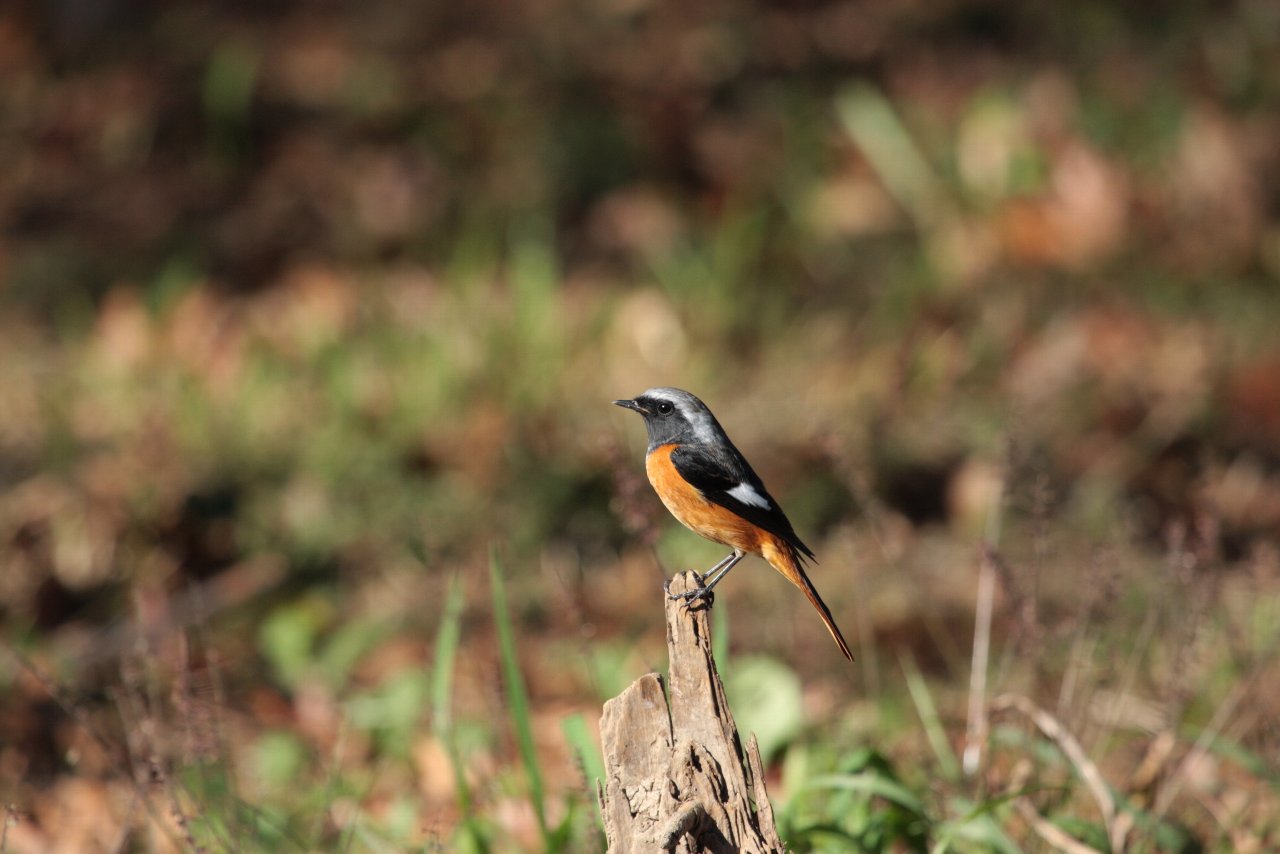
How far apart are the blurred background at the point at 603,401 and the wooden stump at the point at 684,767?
1.39 ft

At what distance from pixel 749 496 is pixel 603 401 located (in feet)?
10.2

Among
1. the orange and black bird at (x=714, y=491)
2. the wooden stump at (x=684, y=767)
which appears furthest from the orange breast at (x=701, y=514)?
the wooden stump at (x=684, y=767)

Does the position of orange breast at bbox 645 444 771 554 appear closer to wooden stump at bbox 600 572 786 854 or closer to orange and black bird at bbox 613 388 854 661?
orange and black bird at bbox 613 388 854 661

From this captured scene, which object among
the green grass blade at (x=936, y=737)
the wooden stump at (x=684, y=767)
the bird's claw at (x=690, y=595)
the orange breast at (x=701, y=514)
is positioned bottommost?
the wooden stump at (x=684, y=767)

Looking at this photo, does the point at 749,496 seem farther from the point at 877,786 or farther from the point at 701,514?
the point at 877,786

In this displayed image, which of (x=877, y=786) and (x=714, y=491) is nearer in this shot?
(x=714, y=491)

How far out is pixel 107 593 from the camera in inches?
210

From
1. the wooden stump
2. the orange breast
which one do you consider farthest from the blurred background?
the wooden stump

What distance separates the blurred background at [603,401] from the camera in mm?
3592

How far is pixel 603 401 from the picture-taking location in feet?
19.5

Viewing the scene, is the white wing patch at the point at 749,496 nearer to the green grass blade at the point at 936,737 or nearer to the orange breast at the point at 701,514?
the orange breast at the point at 701,514

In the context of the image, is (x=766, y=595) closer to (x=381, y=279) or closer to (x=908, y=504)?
(x=908, y=504)

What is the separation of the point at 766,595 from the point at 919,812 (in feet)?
6.76

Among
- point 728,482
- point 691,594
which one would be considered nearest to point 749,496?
point 728,482
